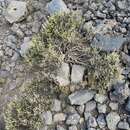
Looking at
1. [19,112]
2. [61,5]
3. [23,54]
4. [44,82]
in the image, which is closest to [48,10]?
[61,5]

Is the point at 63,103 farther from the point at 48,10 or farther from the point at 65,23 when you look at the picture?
the point at 48,10

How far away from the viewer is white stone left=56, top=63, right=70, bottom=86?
304 inches

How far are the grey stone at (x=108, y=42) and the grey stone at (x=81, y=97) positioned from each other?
0.89 m

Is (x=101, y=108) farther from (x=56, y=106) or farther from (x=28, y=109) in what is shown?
(x=28, y=109)

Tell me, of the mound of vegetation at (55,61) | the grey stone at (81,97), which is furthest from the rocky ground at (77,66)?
the mound of vegetation at (55,61)

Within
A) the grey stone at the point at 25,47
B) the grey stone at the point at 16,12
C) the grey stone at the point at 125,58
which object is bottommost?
the grey stone at the point at 125,58

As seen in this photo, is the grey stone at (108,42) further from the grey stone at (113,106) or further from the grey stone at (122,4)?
the grey stone at (113,106)

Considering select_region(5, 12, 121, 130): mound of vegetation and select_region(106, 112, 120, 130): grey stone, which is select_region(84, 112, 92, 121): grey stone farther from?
select_region(5, 12, 121, 130): mound of vegetation

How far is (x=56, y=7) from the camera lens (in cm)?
862

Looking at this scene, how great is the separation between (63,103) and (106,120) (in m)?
0.83

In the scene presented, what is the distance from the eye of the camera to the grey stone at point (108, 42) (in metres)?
7.91

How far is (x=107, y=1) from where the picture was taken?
28.6 feet

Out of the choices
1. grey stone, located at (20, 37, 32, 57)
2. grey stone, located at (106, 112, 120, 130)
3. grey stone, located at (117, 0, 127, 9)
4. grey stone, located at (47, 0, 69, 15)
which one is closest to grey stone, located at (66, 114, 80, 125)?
grey stone, located at (106, 112, 120, 130)

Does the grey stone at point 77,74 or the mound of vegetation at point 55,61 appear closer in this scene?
the mound of vegetation at point 55,61
